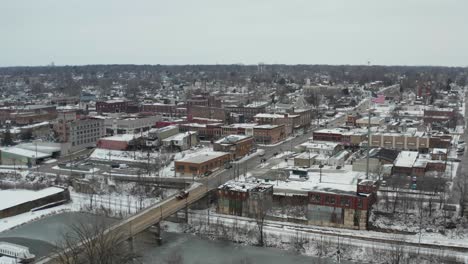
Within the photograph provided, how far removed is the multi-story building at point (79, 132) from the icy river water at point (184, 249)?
14.3 metres

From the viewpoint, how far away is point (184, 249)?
54.6 feet

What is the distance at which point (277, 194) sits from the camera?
835 inches

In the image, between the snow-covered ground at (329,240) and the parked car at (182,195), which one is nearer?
the snow-covered ground at (329,240)

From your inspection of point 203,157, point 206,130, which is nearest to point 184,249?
point 203,157

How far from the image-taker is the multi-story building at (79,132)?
32594 millimetres

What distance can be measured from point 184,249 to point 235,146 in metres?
13.2

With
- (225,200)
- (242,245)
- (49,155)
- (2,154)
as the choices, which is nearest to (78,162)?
(49,155)

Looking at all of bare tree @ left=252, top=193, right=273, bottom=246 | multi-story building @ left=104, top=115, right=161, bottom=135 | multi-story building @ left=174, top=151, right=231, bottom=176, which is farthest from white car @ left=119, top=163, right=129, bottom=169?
bare tree @ left=252, top=193, right=273, bottom=246

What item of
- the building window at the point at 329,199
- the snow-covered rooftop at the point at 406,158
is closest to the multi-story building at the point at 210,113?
Result: the snow-covered rooftop at the point at 406,158

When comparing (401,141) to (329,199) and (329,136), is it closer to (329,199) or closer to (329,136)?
(329,136)

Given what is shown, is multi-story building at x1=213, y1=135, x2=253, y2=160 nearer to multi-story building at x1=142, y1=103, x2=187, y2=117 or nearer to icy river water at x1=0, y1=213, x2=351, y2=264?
icy river water at x1=0, y1=213, x2=351, y2=264

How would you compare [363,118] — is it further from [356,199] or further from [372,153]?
[356,199]

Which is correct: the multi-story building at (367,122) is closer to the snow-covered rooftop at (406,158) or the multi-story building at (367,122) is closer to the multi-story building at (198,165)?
the snow-covered rooftop at (406,158)

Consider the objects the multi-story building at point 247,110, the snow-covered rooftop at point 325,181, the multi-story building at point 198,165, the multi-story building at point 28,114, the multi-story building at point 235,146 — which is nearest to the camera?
the snow-covered rooftop at point 325,181
